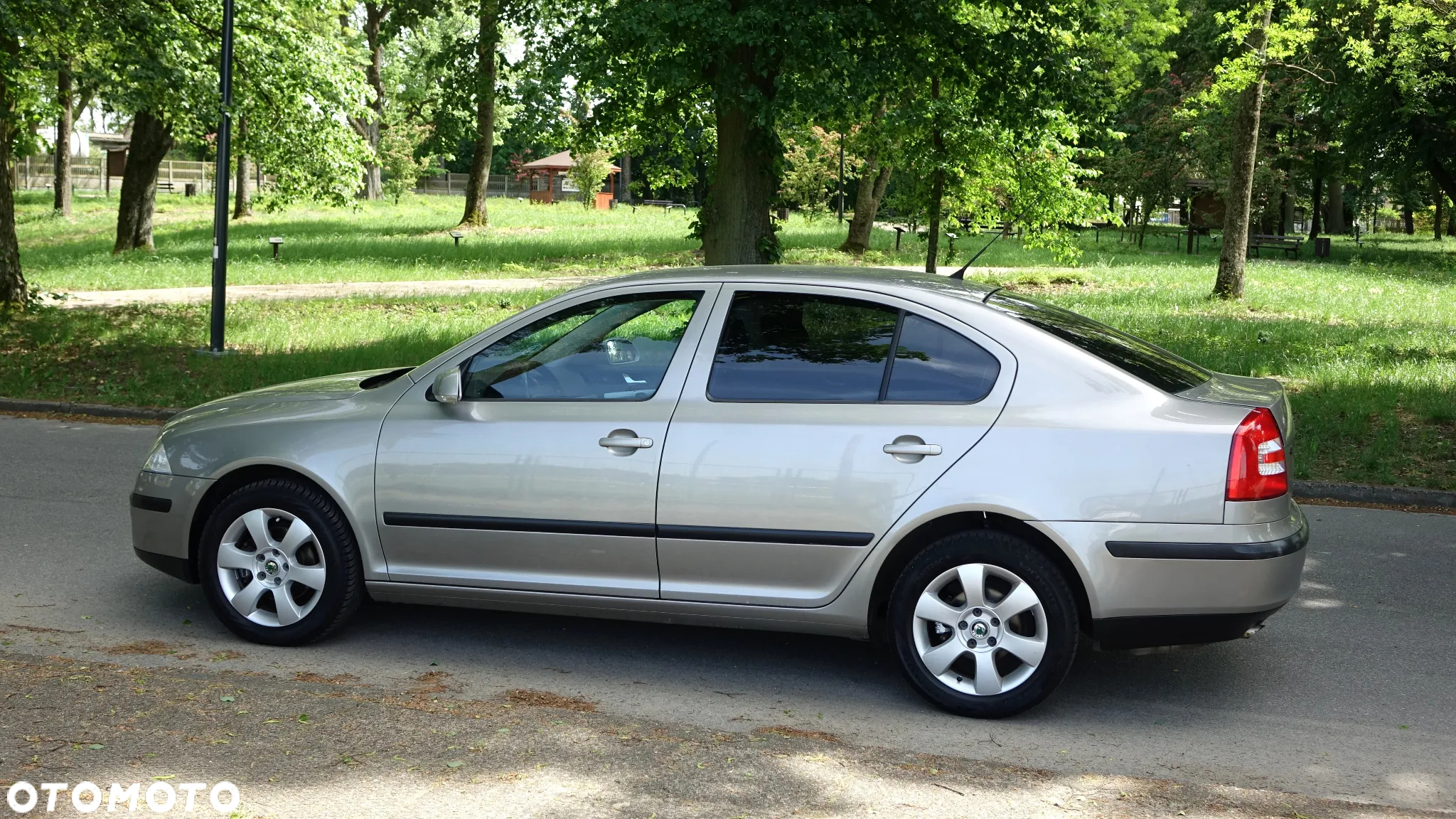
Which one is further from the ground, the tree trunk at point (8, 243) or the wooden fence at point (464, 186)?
the wooden fence at point (464, 186)

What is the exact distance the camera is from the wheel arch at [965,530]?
469 cm

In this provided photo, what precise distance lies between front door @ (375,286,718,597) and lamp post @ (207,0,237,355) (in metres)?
8.78

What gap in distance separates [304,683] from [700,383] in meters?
1.90

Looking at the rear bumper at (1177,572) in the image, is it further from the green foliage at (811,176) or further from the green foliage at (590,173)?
the green foliage at (590,173)

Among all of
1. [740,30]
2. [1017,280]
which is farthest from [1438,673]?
[1017,280]

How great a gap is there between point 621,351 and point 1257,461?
2.44m

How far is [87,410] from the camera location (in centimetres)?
1230

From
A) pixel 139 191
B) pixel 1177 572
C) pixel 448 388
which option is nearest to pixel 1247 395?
pixel 1177 572

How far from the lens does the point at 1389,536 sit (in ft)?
26.5

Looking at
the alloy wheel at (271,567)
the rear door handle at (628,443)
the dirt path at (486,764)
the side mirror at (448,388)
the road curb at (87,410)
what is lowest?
the road curb at (87,410)

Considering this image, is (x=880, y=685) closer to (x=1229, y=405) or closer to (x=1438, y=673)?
(x=1229, y=405)

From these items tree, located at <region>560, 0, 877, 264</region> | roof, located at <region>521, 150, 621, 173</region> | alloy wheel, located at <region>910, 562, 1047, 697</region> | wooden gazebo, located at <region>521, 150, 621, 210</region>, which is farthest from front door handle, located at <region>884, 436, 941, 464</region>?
roof, located at <region>521, 150, 621, 173</region>

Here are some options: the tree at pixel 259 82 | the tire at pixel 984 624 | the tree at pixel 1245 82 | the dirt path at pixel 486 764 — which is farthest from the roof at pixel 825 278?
the tree at pixel 1245 82

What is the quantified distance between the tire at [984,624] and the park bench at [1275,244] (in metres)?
36.3
